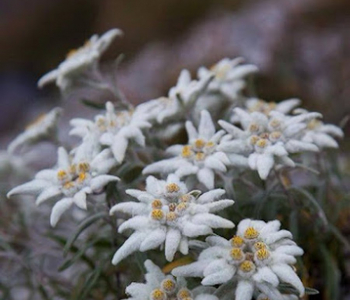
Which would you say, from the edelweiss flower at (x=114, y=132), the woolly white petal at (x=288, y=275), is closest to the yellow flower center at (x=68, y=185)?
the edelweiss flower at (x=114, y=132)

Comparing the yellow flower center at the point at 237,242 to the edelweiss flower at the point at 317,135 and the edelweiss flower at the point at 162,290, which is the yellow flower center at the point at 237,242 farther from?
the edelweiss flower at the point at 317,135

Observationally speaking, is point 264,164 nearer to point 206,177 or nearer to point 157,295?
point 206,177

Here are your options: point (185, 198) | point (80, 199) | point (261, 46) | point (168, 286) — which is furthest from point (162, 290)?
point (261, 46)

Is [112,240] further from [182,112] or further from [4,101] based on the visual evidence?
[4,101]

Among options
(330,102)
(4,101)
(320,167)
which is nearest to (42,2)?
(4,101)

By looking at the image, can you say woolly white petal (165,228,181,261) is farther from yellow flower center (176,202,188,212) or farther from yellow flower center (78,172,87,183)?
yellow flower center (78,172,87,183)

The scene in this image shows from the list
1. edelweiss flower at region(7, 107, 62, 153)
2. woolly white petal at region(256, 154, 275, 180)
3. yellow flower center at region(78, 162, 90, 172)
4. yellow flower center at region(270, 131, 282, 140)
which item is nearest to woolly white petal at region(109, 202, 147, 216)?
yellow flower center at region(78, 162, 90, 172)
